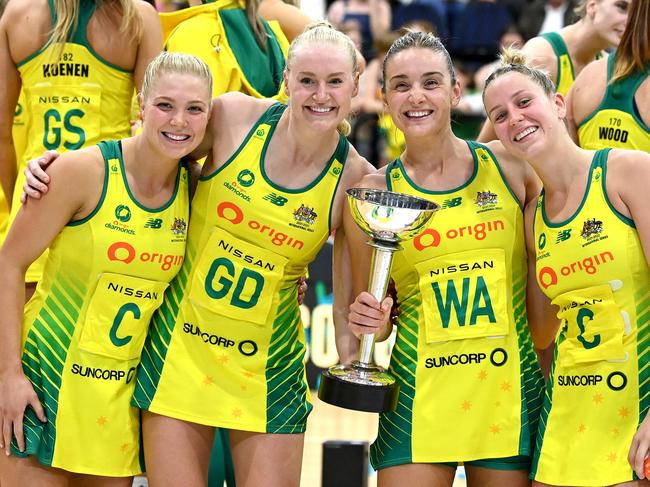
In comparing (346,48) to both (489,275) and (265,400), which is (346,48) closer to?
(489,275)

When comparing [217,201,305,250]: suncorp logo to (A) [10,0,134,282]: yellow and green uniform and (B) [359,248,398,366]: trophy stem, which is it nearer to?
(B) [359,248,398,366]: trophy stem

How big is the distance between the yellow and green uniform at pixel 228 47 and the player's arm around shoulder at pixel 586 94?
105 centimetres

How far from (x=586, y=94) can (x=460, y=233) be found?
0.99 m

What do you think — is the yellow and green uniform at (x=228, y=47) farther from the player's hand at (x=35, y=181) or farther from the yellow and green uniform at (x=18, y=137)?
the player's hand at (x=35, y=181)

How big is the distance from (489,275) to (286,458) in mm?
807

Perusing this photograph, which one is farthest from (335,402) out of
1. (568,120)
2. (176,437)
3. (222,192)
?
(568,120)

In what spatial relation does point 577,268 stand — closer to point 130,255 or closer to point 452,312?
point 452,312

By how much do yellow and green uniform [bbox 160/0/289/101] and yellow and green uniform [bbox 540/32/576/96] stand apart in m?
1.07

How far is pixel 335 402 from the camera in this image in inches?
111

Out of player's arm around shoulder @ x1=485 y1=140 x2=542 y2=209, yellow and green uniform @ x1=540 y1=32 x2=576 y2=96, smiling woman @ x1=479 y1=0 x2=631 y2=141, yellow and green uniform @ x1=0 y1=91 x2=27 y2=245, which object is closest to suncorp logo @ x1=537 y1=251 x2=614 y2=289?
player's arm around shoulder @ x1=485 y1=140 x2=542 y2=209

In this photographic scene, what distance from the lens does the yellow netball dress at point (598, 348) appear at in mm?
2689

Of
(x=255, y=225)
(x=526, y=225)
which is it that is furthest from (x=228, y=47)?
(x=526, y=225)

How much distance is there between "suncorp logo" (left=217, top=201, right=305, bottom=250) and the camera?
3031mm

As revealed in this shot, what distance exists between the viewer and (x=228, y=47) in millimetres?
3785
